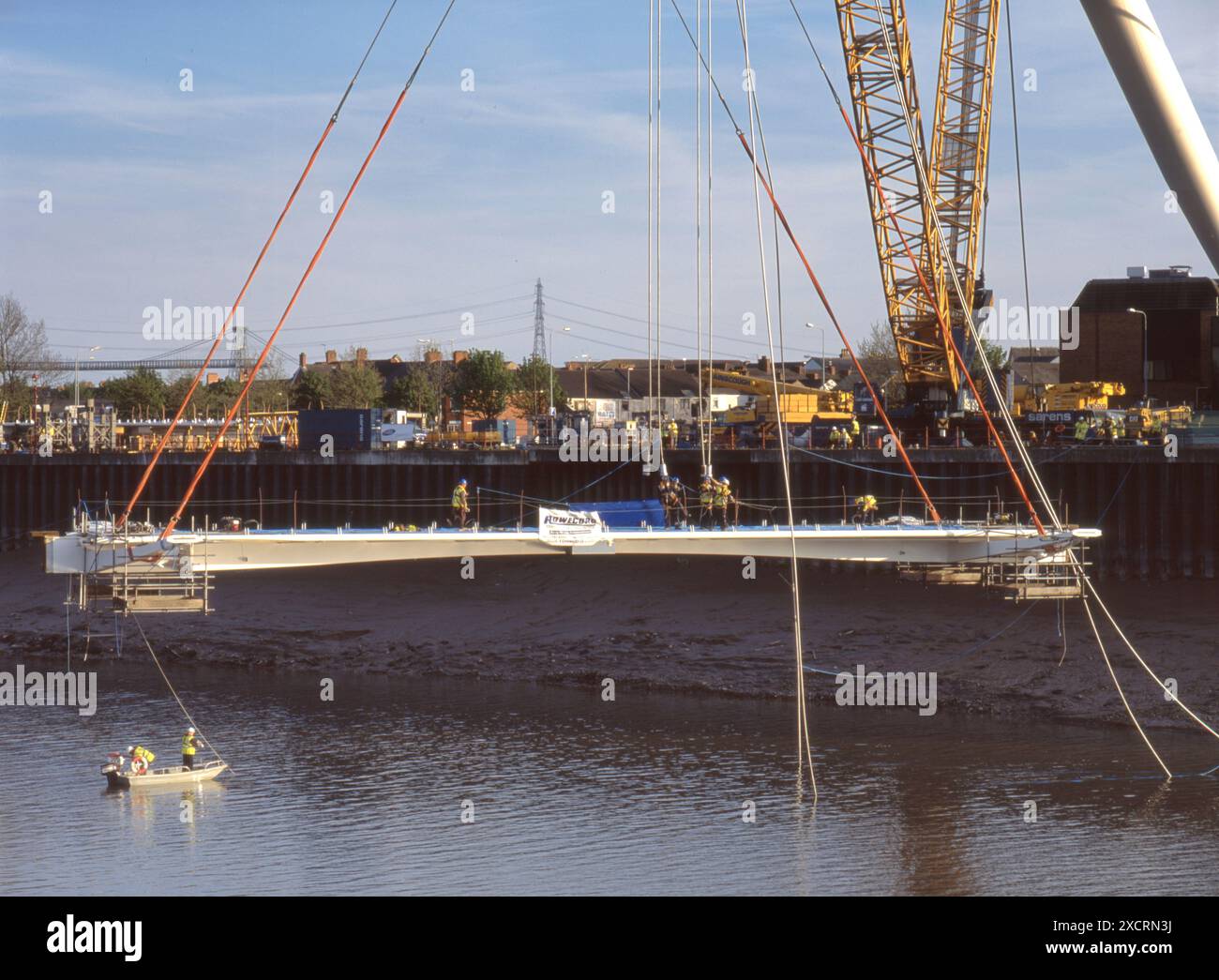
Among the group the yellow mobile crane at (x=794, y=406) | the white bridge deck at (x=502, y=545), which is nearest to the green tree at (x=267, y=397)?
the yellow mobile crane at (x=794, y=406)

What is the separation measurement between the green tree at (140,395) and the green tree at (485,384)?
87.2 ft

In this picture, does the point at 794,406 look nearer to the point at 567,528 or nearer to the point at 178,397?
the point at 567,528

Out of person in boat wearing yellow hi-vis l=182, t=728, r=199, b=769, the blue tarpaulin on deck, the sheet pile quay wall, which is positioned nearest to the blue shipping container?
the sheet pile quay wall

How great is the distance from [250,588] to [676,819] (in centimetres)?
3256

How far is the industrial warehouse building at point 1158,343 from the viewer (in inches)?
3730

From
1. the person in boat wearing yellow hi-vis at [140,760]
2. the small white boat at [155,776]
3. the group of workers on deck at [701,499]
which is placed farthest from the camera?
the group of workers on deck at [701,499]

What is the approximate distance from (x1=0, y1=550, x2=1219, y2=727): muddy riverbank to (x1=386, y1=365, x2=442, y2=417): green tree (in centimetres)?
6700

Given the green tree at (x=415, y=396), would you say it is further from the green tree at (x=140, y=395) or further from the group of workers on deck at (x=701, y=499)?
the group of workers on deck at (x=701, y=499)

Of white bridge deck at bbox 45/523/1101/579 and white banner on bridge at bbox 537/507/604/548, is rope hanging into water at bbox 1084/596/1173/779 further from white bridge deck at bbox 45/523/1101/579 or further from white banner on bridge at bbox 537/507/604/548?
white banner on bridge at bbox 537/507/604/548

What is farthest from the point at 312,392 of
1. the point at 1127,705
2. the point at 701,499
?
the point at 1127,705

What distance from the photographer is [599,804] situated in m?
36.7
